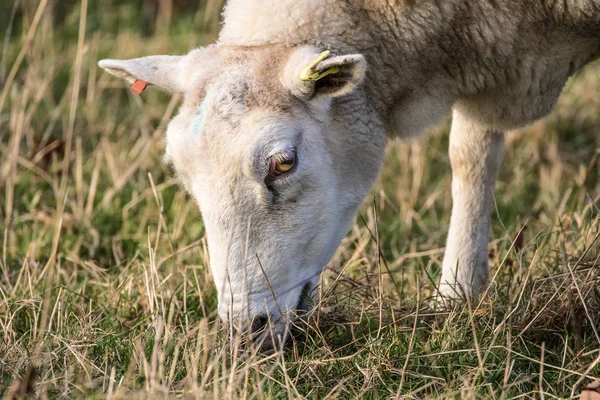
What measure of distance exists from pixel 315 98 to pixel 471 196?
4.33 ft

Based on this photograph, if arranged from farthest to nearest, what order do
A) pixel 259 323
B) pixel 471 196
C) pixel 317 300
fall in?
1. pixel 471 196
2. pixel 317 300
3. pixel 259 323

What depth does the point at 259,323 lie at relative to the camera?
3436 millimetres

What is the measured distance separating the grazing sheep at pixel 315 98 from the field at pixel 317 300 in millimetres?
257

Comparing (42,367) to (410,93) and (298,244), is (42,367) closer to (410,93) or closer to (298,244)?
(298,244)

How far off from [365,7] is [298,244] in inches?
40.1

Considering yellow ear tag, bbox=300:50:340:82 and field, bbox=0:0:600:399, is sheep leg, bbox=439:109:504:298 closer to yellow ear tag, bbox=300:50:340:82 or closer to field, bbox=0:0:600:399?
field, bbox=0:0:600:399

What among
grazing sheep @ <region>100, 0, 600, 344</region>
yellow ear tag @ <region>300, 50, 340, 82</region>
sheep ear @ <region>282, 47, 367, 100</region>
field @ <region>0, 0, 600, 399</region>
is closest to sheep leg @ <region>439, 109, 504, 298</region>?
field @ <region>0, 0, 600, 399</region>

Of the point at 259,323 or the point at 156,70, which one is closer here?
the point at 259,323

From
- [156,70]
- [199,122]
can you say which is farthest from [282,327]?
[156,70]

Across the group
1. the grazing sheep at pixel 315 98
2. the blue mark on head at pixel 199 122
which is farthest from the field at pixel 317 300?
the blue mark on head at pixel 199 122

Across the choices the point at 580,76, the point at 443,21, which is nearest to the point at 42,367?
the point at 443,21

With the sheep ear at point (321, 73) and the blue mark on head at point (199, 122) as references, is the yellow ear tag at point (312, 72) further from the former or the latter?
the blue mark on head at point (199, 122)

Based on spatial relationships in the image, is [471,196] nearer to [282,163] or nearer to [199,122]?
[282,163]

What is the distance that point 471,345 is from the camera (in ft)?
11.4
